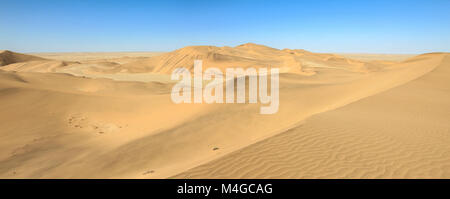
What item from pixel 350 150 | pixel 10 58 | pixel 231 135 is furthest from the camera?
pixel 10 58

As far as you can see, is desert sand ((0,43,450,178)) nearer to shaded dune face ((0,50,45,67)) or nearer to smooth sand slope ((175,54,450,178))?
smooth sand slope ((175,54,450,178))

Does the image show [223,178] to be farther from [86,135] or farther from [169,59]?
[169,59]

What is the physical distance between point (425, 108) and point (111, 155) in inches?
374

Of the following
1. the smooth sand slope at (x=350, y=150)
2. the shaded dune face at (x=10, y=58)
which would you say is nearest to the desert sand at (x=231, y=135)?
the smooth sand slope at (x=350, y=150)

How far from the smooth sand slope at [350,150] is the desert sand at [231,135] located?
18mm

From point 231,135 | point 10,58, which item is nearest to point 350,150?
point 231,135

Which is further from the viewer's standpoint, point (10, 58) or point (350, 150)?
point (10, 58)

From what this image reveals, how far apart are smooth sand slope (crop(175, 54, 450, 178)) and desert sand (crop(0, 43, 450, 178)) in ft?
0.06

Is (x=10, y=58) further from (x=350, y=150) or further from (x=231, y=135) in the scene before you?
(x=350, y=150)

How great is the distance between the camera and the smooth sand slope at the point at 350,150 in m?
3.72

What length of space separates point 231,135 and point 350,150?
3735mm

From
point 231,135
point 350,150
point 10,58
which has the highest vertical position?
point 10,58

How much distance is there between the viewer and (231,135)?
24.6ft
